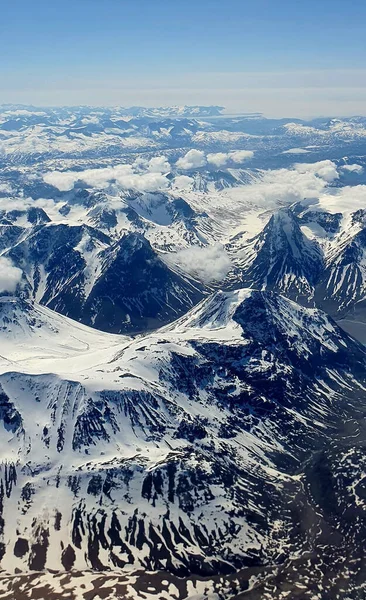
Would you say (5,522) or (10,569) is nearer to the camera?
(10,569)

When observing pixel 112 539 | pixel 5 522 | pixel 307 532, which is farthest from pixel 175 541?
pixel 5 522

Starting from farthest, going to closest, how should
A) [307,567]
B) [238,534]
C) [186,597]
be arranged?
[238,534] < [307,567] < [186,597]

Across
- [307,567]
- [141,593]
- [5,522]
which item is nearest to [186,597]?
[141,593]

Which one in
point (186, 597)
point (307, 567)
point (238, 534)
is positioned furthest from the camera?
point (238, 534)

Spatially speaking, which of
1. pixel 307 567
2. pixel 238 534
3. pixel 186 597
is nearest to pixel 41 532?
pixel 186 597

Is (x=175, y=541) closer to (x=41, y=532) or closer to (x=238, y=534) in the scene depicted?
(x=238, y=534)

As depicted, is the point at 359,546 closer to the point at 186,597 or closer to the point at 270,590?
the point at 270,590

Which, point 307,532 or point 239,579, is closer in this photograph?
point 239,579

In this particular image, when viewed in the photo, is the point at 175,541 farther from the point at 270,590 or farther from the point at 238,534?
the point at 270,590
